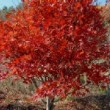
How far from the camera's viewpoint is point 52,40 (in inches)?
471

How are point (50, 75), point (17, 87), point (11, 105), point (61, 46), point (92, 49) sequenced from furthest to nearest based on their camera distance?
point (17, 87) → point (11, 105) → point (50, 75) → point (92, 49) → point (61, 46)

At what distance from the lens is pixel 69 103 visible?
61.0 ft

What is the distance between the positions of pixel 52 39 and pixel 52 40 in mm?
31

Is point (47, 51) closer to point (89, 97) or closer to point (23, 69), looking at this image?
point (23, 69)

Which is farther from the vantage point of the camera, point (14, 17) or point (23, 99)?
point (23, 99)

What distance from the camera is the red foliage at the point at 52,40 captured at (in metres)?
12.1

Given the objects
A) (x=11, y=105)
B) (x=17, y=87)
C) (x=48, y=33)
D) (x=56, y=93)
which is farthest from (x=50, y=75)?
(x=17, y=87)

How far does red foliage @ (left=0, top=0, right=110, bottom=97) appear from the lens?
39.6 feet

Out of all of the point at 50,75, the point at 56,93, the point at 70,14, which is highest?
the point at 70,14

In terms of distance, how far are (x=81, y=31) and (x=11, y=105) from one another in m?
7.25

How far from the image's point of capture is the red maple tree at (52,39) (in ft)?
39.6

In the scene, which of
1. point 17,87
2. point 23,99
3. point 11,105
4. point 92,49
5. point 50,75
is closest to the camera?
point 92,49

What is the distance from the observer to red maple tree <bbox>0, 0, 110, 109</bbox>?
1207 cm

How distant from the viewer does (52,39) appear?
11969mm
